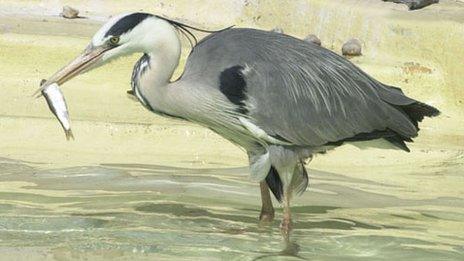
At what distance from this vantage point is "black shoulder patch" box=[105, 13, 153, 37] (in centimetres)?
640

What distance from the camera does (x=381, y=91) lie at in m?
7.18

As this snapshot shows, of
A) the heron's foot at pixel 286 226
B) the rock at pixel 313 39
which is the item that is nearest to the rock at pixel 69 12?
the rock at pixel 313 39

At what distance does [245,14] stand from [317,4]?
1026 millimetres

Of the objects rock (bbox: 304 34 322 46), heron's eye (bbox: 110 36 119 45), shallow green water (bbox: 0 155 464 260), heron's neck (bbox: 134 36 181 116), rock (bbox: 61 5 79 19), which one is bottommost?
shallow green water (bbox: 0 155 464 260)

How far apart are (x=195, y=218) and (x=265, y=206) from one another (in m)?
0.41

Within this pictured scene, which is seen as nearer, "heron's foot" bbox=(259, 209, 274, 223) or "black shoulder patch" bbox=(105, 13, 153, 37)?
"black shoulder patch" bbox=(105, 13, 153, 37)

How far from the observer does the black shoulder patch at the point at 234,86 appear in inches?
261

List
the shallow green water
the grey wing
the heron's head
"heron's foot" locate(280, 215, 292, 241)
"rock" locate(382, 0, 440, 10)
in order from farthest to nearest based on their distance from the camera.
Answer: "rock" locate(382, 0, 440, 10) → "heron's foot" locate(280, 215, 292, 241) → the grey wing → the heron's head → the shallow green water

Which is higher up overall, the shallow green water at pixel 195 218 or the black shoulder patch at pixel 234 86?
the black shoulder patch at pixel 234 86

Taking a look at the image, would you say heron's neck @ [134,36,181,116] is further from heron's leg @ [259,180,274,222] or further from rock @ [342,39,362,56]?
rock @ [342,39,362,56]

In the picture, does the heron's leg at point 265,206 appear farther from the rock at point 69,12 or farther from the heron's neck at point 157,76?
the rock at point 69,12

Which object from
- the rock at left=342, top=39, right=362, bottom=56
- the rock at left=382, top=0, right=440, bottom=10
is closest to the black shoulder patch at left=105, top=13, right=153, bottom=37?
the rock at left=342, top=39, right=362, bottom=56

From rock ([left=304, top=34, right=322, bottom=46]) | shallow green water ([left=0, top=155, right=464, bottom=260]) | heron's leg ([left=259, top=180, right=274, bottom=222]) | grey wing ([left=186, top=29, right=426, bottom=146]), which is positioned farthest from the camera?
rock ([left=304, top=34, right=322, bottom=46])

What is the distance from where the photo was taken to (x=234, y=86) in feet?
21.8
